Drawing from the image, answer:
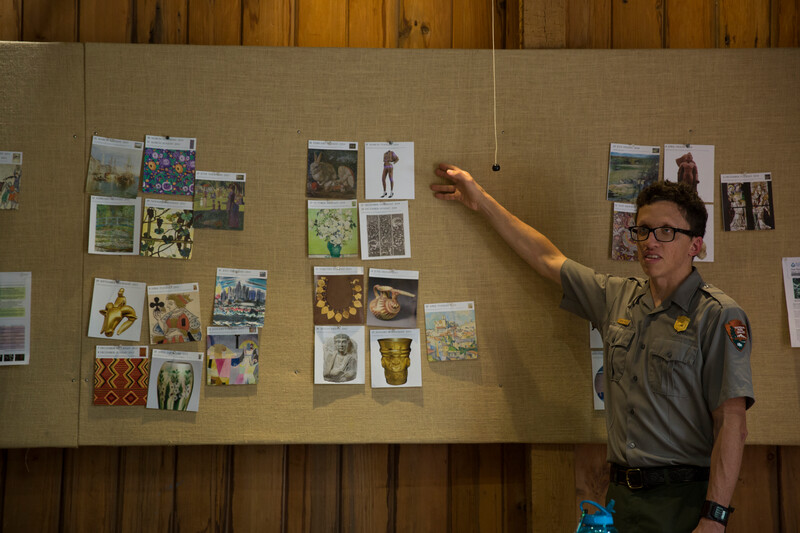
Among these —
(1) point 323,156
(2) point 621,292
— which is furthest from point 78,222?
(2) point 621,292

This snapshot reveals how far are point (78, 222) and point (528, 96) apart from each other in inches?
70.0

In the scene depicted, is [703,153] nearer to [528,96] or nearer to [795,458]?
[528,96]

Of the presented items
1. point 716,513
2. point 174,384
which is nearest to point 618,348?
point 716,513

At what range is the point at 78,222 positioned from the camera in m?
2.41

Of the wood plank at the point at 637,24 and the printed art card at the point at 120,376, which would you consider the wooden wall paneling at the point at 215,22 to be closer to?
the printed art card at the point at 120,376

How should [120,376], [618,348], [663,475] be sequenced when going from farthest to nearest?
[120,376]
[618,348]
[663,475]

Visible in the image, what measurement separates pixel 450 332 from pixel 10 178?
175cm

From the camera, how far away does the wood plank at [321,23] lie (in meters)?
2.62

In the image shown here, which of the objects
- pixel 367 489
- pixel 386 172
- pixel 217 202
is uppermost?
pixel 386 172

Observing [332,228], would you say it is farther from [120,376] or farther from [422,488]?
[422,488]

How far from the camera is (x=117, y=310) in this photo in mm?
2400

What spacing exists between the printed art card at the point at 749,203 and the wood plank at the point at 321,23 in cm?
164

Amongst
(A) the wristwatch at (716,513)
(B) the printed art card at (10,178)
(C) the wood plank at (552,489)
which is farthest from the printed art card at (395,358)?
(B) the printed art card at (10,178)

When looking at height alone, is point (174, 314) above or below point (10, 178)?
below
